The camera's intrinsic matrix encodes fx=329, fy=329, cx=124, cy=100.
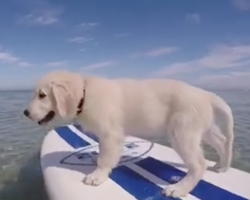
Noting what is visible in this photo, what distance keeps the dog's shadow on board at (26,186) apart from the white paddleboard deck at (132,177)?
0.34m

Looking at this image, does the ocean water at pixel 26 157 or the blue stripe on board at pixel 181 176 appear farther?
the ocean water at pixel 26 157

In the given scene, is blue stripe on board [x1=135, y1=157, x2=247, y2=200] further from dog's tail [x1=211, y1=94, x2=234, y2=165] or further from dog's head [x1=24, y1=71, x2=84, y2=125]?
dog's head [x1=24, y1=71, x2=84, y2=125]

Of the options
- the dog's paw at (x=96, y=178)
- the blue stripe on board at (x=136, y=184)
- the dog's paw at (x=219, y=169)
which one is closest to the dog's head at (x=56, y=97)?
the dog's paw at (x=96, y=178)

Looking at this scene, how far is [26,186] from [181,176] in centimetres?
170

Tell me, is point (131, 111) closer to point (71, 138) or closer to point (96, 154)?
point (96, 154)

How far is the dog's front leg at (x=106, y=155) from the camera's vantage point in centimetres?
244

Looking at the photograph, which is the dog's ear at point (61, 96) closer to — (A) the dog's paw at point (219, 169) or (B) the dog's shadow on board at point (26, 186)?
(B) the dog's shadow on board at point (26, 186)

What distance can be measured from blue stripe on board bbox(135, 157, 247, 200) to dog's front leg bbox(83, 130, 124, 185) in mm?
474

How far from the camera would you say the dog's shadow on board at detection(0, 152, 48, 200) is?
10.5ft

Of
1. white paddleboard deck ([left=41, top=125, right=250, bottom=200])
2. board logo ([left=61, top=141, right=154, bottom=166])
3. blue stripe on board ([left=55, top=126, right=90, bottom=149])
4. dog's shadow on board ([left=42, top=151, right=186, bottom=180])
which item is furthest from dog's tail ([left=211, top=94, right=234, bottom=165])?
blue stripe on board ([left=55, top=126, right=90, bottom=149])

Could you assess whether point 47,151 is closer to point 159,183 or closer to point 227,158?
point 159,183

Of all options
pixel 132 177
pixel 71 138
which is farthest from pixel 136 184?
pixel 71 138

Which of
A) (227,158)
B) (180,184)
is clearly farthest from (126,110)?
(227,158)

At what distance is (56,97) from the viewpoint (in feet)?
7.80
